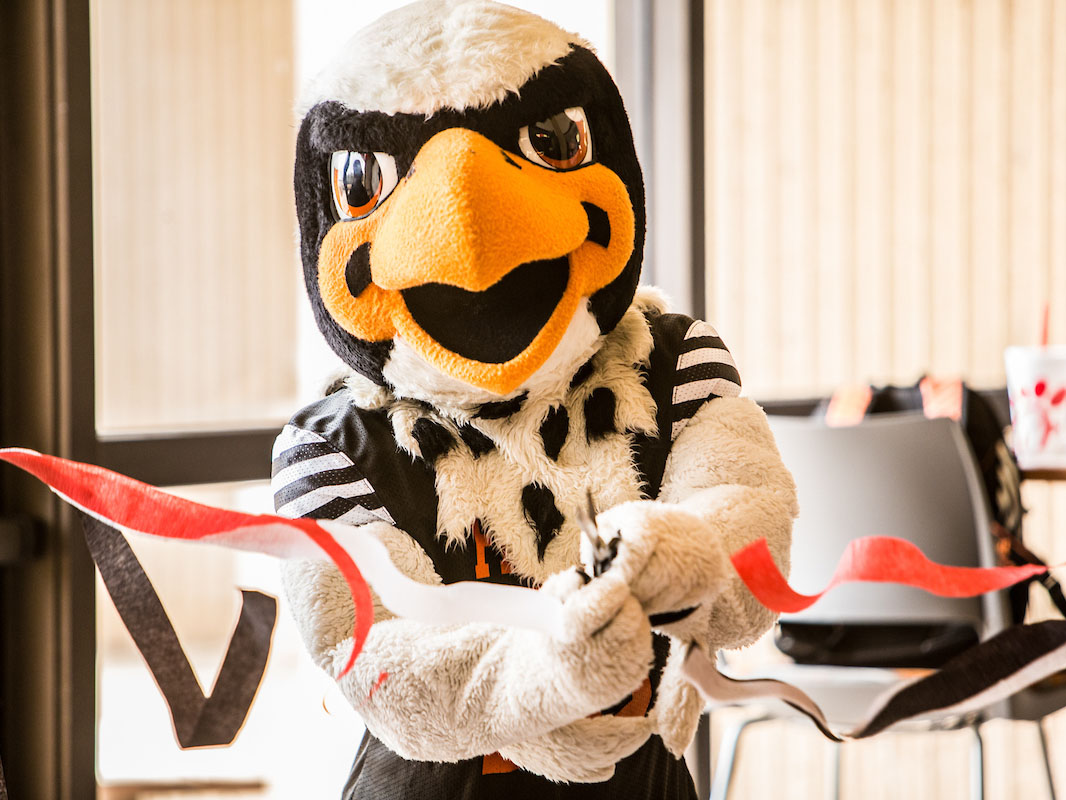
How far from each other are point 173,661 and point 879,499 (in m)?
1.15

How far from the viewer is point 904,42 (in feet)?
7.35

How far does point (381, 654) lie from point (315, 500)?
0.13 m

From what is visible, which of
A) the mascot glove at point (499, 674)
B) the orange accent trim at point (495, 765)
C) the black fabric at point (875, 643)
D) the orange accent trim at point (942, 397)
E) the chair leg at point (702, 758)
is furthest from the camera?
the chair leg at point (702, 758)

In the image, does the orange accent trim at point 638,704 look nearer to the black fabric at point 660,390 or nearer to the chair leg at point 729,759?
the black fabric at point 660,390

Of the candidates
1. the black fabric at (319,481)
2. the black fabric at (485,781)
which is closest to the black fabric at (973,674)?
the black fabric at (485,781)

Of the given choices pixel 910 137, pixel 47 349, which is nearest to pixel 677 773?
pixel 47 349

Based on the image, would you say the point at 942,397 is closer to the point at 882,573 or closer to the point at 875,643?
the point at 875,643

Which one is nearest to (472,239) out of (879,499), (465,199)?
(465,199)

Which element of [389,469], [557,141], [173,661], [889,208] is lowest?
[173,661]

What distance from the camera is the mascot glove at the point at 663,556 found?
1.71 ft

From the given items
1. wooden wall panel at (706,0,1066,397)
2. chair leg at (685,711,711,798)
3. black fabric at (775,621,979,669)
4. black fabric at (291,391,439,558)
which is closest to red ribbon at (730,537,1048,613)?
black fabric at (291,391,439,558)

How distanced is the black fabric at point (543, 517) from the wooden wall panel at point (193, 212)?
692 mm

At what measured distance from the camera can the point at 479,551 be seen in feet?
2.29

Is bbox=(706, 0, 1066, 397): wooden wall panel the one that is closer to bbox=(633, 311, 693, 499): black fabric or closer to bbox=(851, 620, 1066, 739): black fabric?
bbox=(633, 311, 693, 499): black fabric
